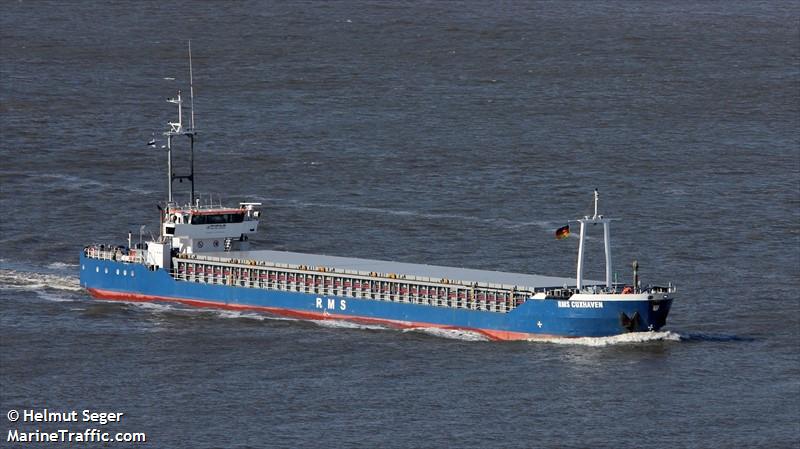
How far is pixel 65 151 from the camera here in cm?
15312

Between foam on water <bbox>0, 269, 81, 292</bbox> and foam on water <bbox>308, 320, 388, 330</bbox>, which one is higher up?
foam on water <bbox>0, 269, 81, 292</bbox>

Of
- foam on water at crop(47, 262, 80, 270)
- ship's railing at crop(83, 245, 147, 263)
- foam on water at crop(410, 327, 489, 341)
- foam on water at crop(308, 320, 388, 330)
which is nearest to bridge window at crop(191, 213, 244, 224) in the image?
ship's railing at crop(83, 245, 147, 263)

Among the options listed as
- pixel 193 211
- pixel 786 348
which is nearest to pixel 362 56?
pixel 193 211

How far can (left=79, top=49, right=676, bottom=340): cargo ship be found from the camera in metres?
96.9

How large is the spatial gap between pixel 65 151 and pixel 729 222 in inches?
2066

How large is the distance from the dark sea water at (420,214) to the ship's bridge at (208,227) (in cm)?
497

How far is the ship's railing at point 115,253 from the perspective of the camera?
380 feet

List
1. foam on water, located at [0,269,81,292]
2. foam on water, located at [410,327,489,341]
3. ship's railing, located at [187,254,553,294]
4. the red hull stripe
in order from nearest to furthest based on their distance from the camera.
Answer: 1. the red hull stripe
2. foam on water, located at [410,327,489,341]
3. ship's railing, located at [187,254,553,294]
4. foam on water, located at [0,269,81,292]

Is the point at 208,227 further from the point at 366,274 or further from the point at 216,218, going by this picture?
the point at 366,274

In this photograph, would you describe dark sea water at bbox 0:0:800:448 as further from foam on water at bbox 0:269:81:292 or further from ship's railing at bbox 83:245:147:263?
ship's railing at bbox 83:245:147:263

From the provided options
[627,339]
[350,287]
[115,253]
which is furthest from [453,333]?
[115,253]

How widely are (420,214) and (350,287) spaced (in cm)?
2616

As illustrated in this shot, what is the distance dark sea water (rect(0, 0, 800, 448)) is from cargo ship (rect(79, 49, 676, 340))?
132cm

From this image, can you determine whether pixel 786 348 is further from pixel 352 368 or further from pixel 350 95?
pixel 350 95
